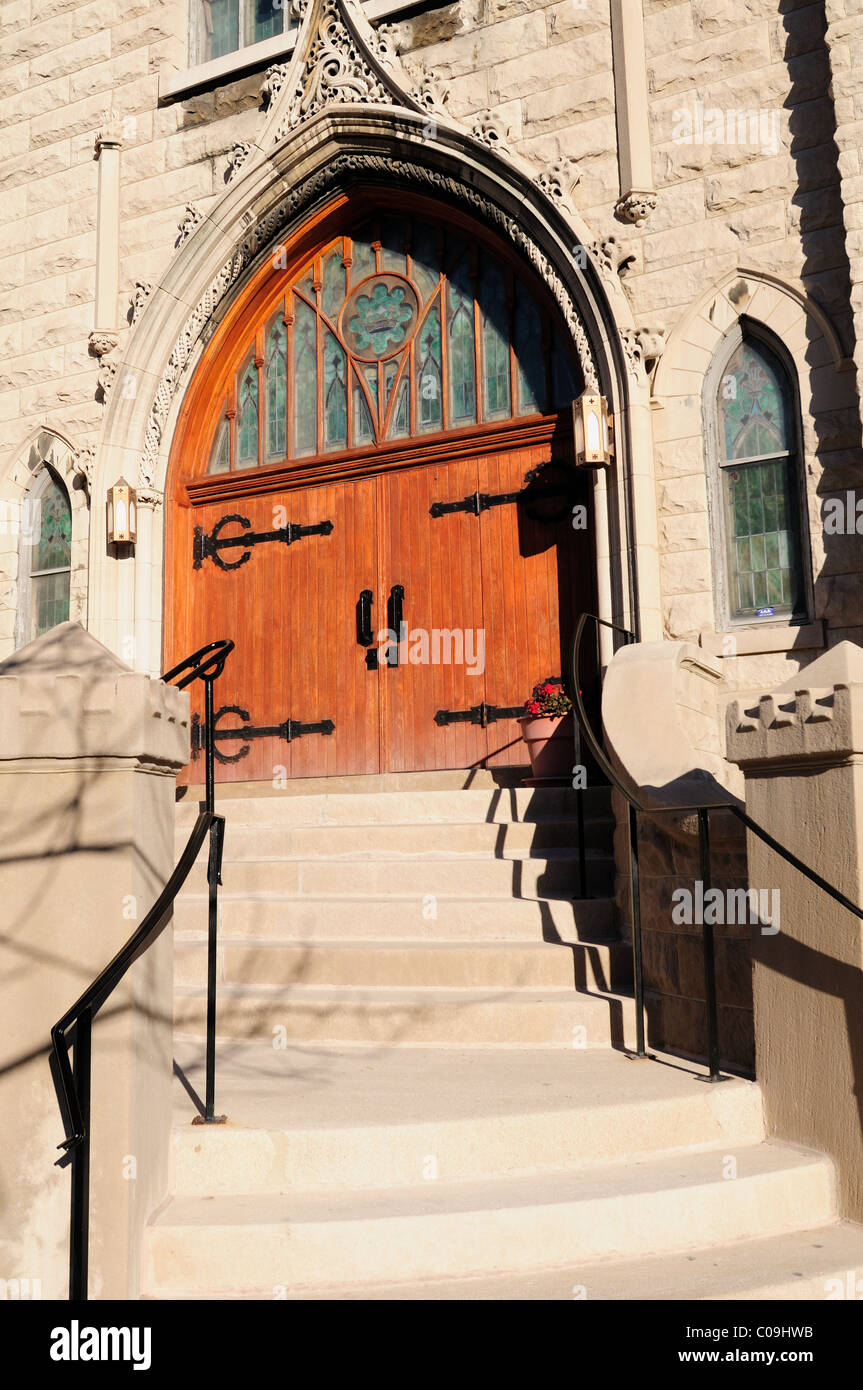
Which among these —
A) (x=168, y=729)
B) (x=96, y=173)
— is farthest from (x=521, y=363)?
(x=168, y=729)

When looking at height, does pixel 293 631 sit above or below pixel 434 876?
above

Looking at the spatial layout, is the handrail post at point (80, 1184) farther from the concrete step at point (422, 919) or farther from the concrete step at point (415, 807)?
the concrete step at point (415, 807)

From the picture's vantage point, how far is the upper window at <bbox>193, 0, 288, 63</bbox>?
962 cm

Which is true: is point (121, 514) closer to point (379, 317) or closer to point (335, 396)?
point (335, 396)

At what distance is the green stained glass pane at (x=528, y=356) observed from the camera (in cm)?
843

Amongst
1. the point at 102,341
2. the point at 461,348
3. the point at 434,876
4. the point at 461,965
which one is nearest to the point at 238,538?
the point at 102,341

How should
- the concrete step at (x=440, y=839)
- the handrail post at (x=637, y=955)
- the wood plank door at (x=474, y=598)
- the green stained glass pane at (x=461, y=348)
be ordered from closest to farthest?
the handrail post at (x=637, y=955) < the concrete step at (x=440, y=839) < the wood plank door at (x=474, y=598) < the green stained glass pane at (x=461, y=348)

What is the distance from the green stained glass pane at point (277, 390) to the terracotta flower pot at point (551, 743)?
3226 millimetres

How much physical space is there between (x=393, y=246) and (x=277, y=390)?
138 centimetres

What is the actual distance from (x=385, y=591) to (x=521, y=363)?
1846 mm

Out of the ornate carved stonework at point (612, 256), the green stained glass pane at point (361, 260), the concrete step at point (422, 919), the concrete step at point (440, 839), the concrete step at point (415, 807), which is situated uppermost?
the green stained glass pane at point (361, 260)

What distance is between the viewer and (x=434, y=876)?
6.48 m

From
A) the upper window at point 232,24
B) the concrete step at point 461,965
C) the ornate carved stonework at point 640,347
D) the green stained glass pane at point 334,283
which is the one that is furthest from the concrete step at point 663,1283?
Answer: the upper window at point 232,24

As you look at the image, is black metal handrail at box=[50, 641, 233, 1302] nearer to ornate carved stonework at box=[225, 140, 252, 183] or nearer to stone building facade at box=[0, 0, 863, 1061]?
stone building facade at box=[0, 0, 863, 1061]
